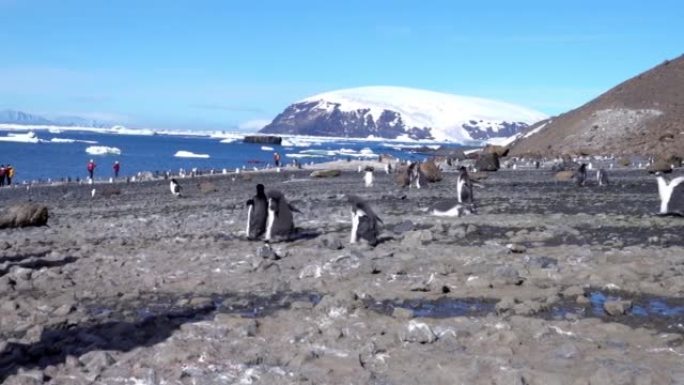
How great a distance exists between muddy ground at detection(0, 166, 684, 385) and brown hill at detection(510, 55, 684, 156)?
1333 inches

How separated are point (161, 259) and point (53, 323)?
297cm

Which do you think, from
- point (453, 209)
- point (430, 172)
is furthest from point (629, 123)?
point (453, 209)

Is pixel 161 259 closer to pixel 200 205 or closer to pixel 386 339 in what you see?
pixel 386 339

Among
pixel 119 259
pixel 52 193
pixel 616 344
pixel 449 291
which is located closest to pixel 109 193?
pixel 52 193

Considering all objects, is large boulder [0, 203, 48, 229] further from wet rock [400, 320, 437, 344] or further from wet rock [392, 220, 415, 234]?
wet rock [400, 320, 437, 344]

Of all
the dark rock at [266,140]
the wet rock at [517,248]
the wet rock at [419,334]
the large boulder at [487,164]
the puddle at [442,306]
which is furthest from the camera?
the dark rock at [266,140]

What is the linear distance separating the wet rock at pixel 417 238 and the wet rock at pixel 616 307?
3531 millimetres

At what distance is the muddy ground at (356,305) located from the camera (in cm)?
480

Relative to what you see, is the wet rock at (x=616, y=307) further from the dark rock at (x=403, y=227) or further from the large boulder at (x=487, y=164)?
the large boulder at (x=487, y=164)

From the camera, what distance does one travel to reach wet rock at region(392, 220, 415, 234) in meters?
11.4

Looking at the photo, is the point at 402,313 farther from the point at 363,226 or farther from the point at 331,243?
the point at 363,226

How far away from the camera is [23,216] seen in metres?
Result: 15.2

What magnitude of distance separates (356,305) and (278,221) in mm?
4647

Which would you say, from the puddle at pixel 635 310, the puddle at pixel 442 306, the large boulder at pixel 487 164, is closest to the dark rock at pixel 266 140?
the large boulder at pixel 487 164
